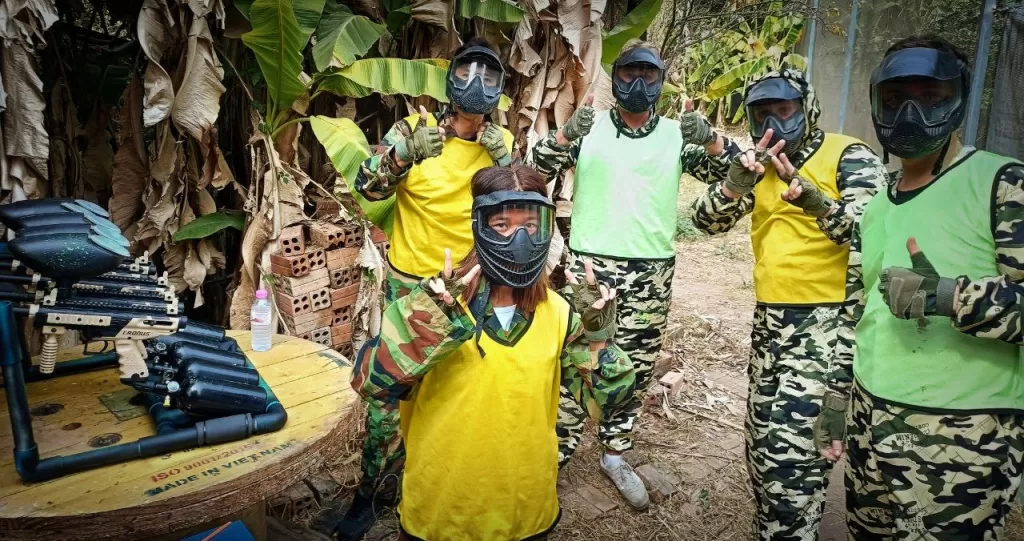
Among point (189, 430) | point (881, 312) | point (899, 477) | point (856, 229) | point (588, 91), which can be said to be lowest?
point (899, 477)

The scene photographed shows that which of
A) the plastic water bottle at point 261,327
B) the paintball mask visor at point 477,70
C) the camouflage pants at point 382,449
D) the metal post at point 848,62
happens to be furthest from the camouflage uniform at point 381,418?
the metal post at point 848,62

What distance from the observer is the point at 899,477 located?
2.27 meters

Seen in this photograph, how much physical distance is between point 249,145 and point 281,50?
0.83 m

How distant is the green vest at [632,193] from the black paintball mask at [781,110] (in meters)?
0.59

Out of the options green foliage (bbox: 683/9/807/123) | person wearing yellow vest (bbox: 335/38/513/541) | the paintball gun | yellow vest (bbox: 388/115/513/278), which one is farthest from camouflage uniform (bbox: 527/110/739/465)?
green foliage (bbox: 683/9/807/123)

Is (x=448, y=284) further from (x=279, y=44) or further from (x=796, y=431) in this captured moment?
(x=279, y=44)

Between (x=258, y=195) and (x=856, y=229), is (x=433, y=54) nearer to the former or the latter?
(x=258, y=195)

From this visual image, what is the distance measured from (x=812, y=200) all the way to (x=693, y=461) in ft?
7.47

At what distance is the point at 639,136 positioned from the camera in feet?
12.3

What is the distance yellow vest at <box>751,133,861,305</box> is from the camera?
Result: 313 cm

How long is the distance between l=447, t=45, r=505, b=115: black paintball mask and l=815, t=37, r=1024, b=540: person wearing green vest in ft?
6.19

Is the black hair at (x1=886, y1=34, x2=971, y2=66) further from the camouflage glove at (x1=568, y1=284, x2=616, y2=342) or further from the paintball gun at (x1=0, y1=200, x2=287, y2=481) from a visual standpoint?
the paintball gun at (x1=0, y1=200, x2=287, y2=481)

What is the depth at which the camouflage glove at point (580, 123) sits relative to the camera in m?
3.81

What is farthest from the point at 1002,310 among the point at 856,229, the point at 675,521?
the point at 675,521
